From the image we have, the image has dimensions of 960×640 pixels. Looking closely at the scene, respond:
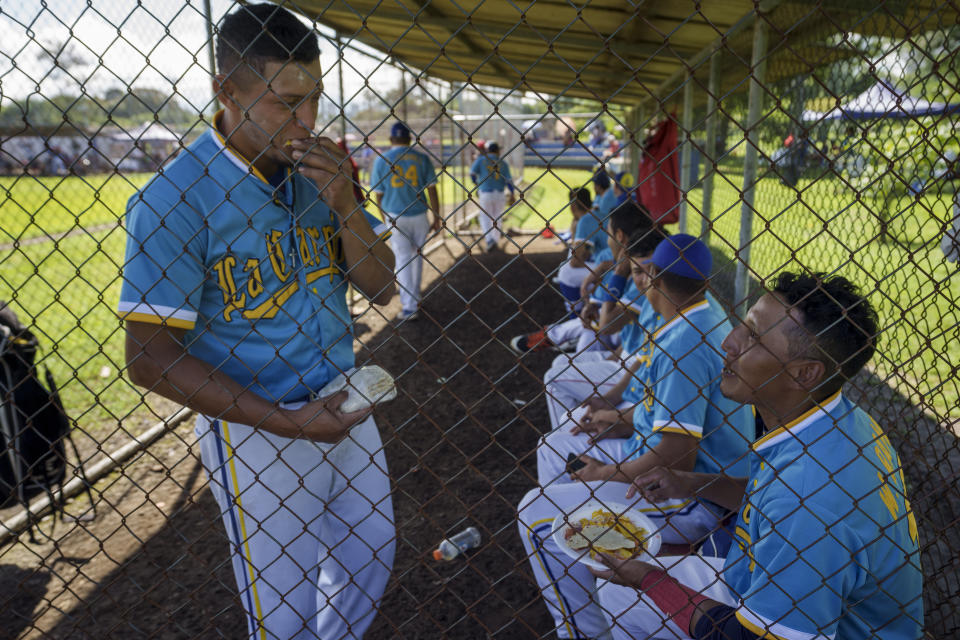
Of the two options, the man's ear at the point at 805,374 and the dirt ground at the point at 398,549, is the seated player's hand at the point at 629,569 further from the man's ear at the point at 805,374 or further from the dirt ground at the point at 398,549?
the man's ear at the point at 805,374

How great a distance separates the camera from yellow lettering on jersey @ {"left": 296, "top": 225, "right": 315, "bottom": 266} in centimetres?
208

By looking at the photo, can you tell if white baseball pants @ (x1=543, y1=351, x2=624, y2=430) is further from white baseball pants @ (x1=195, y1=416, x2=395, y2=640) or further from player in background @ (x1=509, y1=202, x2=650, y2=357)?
white baseball pants @ (x1=195, y1=416, x2=395, y2=640)

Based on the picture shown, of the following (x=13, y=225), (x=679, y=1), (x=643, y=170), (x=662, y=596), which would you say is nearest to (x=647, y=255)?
(x=679, y=1)

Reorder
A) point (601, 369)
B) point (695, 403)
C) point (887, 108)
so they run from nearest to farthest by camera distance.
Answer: point (695, 403) → point (887, 108) → point (601, 369)

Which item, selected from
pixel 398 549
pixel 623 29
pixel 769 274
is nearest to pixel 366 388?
pixel 398 549

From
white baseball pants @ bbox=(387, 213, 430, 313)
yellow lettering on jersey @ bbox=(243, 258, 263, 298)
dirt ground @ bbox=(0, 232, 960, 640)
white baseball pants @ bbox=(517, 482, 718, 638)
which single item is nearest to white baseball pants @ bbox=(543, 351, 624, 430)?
dirt ground @ bbox=(0, 232, 960, 640)

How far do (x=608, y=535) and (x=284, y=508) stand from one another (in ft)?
3.51

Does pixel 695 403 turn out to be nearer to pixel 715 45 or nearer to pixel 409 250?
pixel 715 45

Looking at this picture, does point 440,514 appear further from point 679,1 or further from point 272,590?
point 679,1

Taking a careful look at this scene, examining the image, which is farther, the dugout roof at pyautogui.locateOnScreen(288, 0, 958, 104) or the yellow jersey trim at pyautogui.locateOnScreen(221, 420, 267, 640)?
A: the dugout roof at pyautogui.locateOnScreen(288, 0, 958, 104)

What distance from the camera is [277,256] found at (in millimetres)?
2023

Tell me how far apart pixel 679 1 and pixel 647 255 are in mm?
1854

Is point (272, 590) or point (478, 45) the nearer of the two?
point (272, 590)

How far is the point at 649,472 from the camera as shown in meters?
2.38
